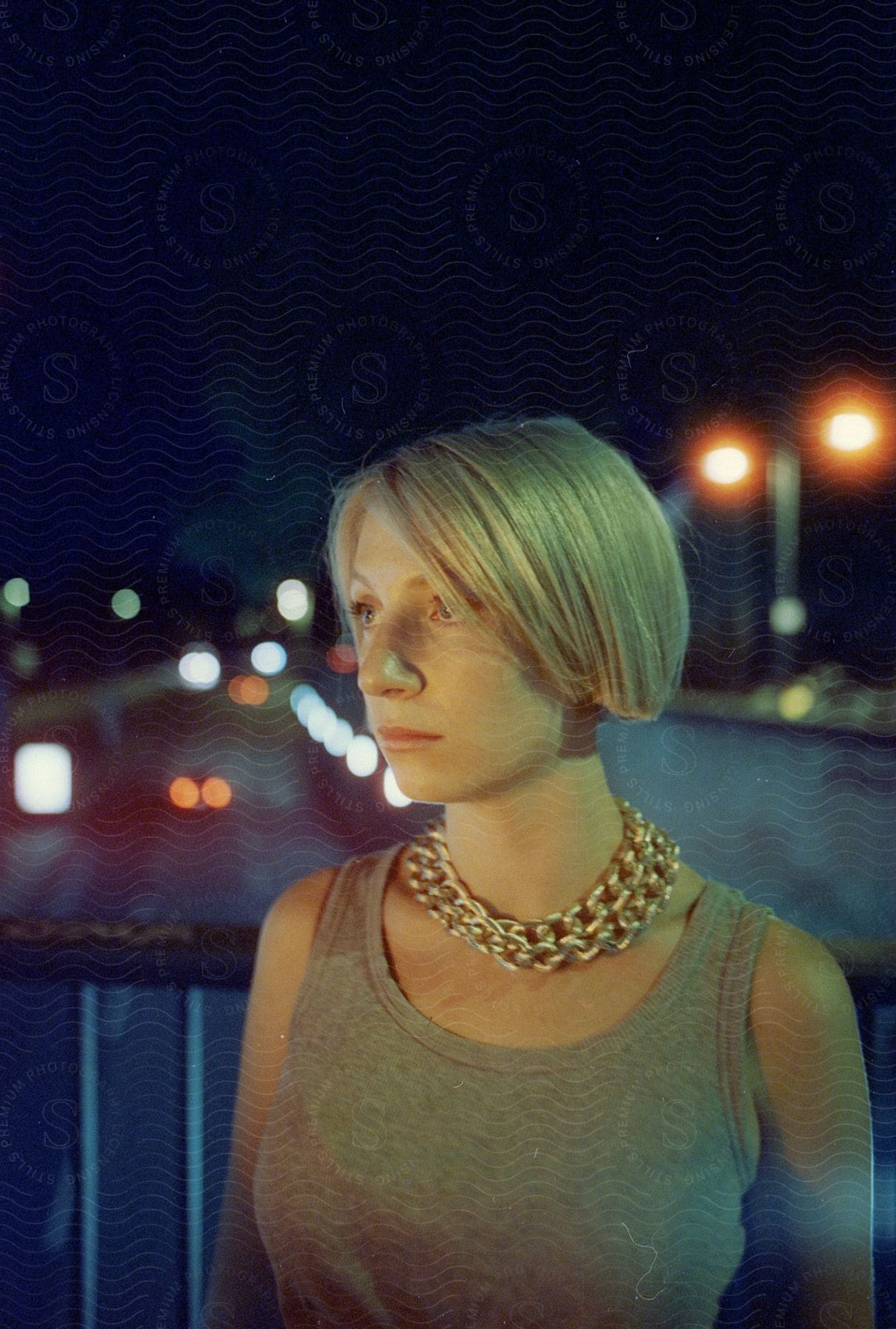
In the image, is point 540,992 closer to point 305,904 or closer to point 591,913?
point 591,913

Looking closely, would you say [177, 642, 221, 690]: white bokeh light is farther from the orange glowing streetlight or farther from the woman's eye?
the orange glowing streetlight

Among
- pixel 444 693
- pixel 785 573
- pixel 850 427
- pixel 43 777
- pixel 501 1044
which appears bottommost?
pixel 501 1044

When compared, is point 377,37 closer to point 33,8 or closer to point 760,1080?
point 33,8

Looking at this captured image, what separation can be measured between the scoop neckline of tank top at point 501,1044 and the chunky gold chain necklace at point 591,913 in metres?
0.04

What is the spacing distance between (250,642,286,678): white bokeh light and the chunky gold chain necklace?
0.26m

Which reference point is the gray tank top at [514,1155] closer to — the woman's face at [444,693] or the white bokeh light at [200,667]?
the woman's face at [444,693]

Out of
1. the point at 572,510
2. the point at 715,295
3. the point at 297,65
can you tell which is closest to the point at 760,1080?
the point at 572,510

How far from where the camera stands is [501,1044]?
1.08m

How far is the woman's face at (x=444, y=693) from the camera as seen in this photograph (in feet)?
3.43

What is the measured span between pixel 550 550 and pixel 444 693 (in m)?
0.17

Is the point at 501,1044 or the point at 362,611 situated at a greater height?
the point at 362,611

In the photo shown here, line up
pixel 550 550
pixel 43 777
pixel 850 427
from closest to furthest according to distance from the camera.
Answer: pixel 550 550, pixel 850 427, pixel 43 777

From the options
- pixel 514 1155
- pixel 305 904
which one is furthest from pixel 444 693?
pixel 514 1155

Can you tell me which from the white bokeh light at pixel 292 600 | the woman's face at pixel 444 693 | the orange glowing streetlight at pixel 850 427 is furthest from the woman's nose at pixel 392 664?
the orange glowing streetlight at pixel 850 427
